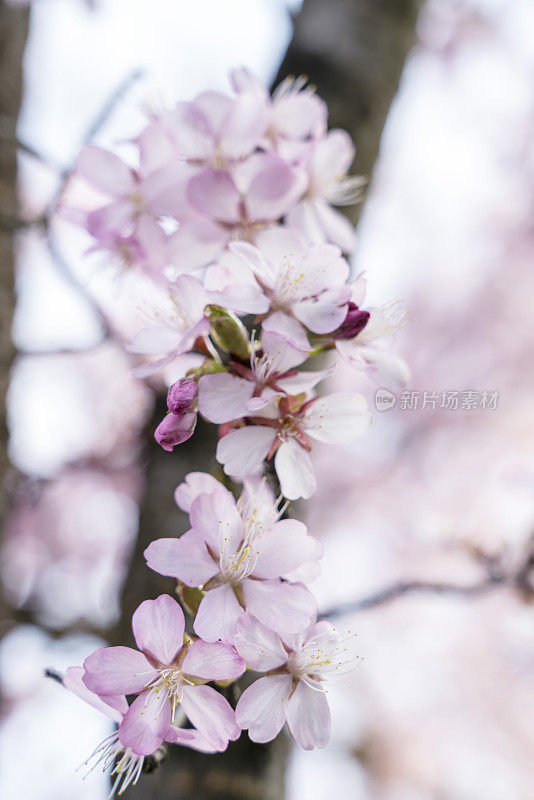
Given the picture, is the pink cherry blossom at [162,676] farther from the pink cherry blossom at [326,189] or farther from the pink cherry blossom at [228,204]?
the pink cherry blossom at [326,189]

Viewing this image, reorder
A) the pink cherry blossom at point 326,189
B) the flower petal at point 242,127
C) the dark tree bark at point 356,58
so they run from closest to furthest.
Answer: the flower petal at point 242,127, the pink cherry blossom at point 326,189, the dark tree bark at point 356,58

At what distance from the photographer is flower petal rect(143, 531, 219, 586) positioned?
16.2 inches

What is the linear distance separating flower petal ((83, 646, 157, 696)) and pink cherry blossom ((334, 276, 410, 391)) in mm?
282

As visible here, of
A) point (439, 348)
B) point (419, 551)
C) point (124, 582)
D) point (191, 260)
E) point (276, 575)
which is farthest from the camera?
point (439, 348)

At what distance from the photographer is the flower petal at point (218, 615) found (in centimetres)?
38

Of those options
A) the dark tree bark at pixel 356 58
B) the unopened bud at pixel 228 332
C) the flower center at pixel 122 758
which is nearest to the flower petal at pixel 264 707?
the flower center at pixel 122 758

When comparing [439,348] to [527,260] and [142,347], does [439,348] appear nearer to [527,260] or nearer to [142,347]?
[527,260]

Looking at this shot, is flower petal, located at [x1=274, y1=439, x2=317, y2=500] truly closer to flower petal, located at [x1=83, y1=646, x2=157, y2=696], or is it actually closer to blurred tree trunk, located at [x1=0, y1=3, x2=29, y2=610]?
flower petal, located at [x1=83, y1=646, x2=157, y2=696]

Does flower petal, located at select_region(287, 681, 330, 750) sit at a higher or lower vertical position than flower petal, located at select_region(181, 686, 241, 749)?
higher

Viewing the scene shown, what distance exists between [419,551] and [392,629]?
2.16 ft

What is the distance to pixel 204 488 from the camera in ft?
1.51

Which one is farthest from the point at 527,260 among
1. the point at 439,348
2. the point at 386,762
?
the point at 386,762

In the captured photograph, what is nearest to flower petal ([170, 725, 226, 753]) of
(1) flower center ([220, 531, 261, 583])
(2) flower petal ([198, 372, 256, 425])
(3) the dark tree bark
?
(1) flower center ([220, 531, 261, 583])

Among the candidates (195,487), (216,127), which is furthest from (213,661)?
(216,127)
